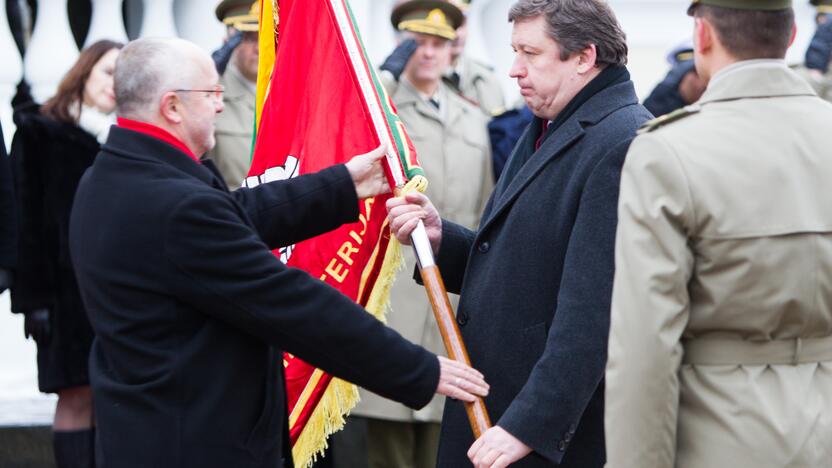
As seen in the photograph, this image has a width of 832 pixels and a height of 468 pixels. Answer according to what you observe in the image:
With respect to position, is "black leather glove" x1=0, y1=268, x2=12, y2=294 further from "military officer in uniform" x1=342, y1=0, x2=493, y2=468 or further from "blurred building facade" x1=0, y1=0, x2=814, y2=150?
"military officer in uniform" x1=342, y1=0, x2=493, y2=468

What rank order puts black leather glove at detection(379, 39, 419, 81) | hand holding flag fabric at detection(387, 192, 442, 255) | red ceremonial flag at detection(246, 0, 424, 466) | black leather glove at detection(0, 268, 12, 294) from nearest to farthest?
hand holding flag fabric at detection(387, 192, 442, 255) < red ceremonial flag at detection(246, 0, 424, 466) < black leather glove at detection(0, 268, 12, 294) < black leather glove at detection(379, 39, 419, 81)

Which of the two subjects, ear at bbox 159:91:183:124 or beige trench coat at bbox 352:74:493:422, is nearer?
ear at bbox 159:91:183:124

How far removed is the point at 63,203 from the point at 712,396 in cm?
368

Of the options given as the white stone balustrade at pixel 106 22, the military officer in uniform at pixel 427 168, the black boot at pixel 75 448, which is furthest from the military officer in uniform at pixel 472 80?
the black boot at pixel 75 448

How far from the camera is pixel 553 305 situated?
3537 mm

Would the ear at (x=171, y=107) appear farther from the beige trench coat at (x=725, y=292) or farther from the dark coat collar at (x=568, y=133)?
the beige trench coat at (x=725, y=292)

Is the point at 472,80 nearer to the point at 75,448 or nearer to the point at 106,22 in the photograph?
the point at 106,22

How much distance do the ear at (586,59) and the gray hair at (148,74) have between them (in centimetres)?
104

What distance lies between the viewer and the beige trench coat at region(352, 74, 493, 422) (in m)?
6.39

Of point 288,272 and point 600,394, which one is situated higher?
point 288,272

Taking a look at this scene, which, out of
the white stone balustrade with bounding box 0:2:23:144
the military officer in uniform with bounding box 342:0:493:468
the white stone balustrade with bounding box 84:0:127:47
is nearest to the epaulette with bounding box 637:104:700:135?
the military officer in uniform with bounding box 342:0:493:468

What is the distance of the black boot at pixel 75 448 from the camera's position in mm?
5773

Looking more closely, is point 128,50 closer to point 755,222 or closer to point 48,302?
point 755,222

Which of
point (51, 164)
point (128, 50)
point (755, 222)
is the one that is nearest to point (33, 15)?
point (51, 164)
